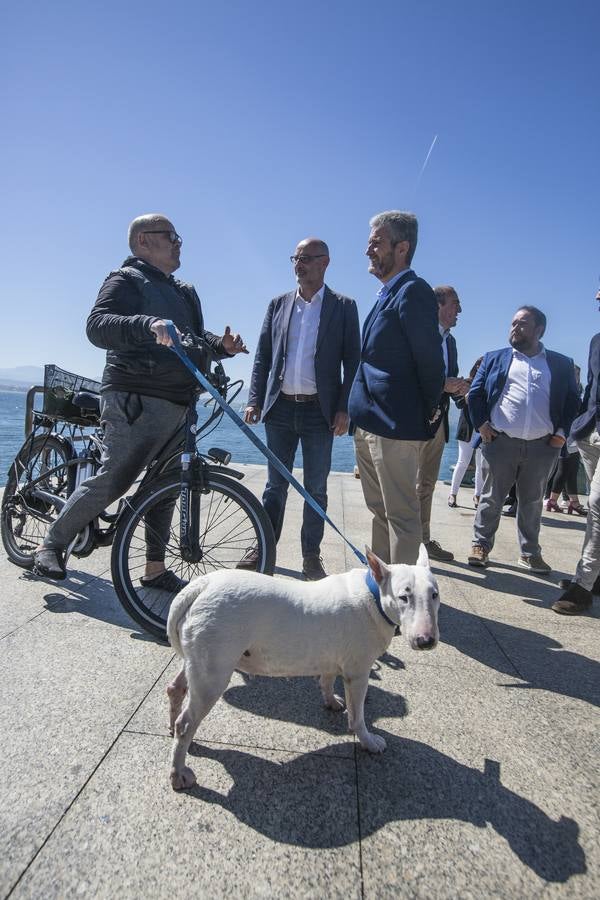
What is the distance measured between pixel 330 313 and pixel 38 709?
3206mm

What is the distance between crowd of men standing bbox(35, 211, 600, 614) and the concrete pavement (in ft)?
2.53

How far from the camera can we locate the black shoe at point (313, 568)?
3840 millimetres

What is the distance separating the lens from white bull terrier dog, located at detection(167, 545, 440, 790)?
65.7 inches

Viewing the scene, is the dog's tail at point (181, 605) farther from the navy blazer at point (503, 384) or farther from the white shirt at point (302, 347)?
the navy blazer at point (503, 384)

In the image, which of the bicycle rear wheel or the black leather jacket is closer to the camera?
the black leather jacket

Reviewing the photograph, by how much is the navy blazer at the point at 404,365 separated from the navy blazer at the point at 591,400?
186cm

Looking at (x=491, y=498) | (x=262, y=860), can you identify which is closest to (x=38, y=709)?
(x=262, y=860)

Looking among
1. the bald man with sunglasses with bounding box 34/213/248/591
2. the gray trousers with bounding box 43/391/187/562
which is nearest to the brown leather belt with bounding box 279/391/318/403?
the bald man with sunglasses with bounding box 34/213/248/591

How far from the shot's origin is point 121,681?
2260 millimetres

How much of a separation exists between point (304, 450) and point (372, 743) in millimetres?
2386

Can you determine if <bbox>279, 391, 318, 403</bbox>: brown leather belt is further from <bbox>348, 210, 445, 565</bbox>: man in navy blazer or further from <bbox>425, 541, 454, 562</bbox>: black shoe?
<bbox>425, 541, 454, 562</bbox>: black shoe

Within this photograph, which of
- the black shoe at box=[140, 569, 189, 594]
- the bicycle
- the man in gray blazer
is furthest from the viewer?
the man in gray blazer

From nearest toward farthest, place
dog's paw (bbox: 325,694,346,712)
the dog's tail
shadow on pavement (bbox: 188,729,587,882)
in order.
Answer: shadow on pavement (bbox: 188,729,587,882) < the dog's tail < dog's paw (bbox: 325,694,346,712)

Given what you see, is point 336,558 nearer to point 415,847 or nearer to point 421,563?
point 421,563
